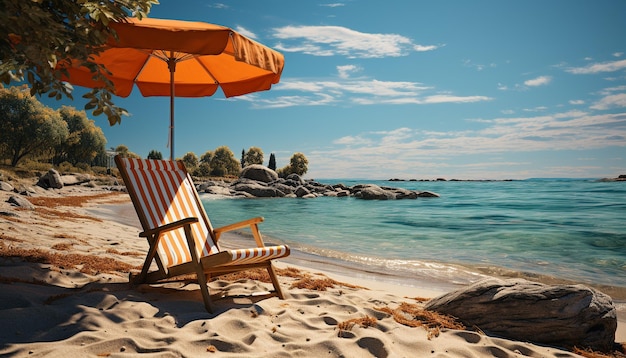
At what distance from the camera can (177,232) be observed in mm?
4281

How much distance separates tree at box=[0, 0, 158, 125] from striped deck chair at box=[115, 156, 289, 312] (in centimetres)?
115

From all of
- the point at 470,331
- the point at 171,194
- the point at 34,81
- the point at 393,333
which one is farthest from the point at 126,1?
the point at 470,331

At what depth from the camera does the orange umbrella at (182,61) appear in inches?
139

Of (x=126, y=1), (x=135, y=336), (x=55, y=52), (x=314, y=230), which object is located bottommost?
(x=314, y=230)

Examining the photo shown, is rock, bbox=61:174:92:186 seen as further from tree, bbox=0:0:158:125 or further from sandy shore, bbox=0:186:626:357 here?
tree, bbox=0:0:158:125

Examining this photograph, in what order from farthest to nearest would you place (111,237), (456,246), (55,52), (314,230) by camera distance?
(314,230) → (456,246) → (111,237) → (55,52)

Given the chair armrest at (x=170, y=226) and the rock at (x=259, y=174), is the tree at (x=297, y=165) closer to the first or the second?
the rock at (x=259, y=174)

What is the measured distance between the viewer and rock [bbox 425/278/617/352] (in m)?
3.26

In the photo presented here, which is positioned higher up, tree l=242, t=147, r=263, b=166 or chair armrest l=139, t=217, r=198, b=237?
tree l=242, t=147, r=263, b=166

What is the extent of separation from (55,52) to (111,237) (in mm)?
4971

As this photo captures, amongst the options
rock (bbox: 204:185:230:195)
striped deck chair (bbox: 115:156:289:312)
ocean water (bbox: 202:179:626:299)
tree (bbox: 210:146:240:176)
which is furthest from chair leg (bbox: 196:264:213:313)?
tree (bbox: 210:146:240:176)

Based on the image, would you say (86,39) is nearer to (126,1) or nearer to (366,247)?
(126,1)

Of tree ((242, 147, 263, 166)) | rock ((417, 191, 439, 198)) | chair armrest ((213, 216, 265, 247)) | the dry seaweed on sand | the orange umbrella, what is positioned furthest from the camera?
tree ((242, 147, 263, 166))

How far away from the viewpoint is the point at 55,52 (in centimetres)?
292
